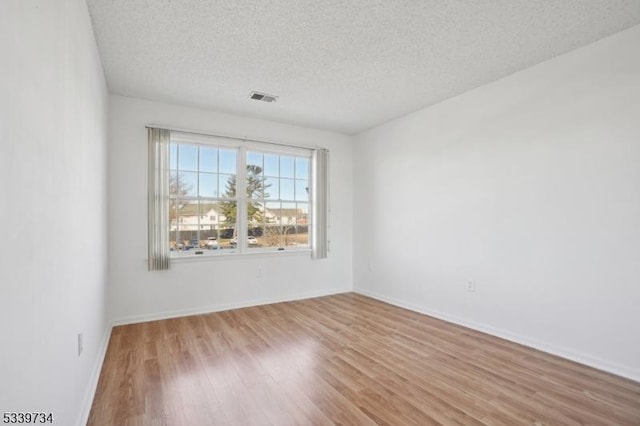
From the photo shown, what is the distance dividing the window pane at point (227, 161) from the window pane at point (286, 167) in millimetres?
774

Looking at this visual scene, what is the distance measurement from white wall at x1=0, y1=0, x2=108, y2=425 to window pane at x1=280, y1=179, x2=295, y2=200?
9.62 feet

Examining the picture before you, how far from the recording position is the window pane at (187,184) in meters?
4.23

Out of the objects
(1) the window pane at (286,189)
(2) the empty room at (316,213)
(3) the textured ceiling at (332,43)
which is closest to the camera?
(2) the empty room at (316,213)

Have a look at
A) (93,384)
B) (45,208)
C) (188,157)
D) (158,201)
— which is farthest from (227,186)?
(45,208)

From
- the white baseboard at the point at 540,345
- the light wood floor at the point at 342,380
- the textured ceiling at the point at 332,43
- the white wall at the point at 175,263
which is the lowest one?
the light wood floor at the point at 342,380

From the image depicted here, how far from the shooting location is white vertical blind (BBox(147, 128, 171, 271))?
3.90 m

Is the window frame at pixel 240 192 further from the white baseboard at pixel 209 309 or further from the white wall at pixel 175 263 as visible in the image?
the white baseboard at pixel 209 309

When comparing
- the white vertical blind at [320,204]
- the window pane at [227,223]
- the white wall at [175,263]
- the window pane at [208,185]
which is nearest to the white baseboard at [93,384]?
the white wall at [175,263]


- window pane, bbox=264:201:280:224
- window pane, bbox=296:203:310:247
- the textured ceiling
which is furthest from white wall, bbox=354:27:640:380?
window pane, bbox=264:201:280:224

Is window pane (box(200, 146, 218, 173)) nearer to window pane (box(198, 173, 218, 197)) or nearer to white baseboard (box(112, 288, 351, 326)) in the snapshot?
window pane (box(198, 173, 218, 197))

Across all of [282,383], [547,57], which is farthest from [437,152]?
[282,383]

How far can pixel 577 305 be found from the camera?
2805mm

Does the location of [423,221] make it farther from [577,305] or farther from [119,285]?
[119,285]

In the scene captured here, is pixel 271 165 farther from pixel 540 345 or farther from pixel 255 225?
pixel 540 345
